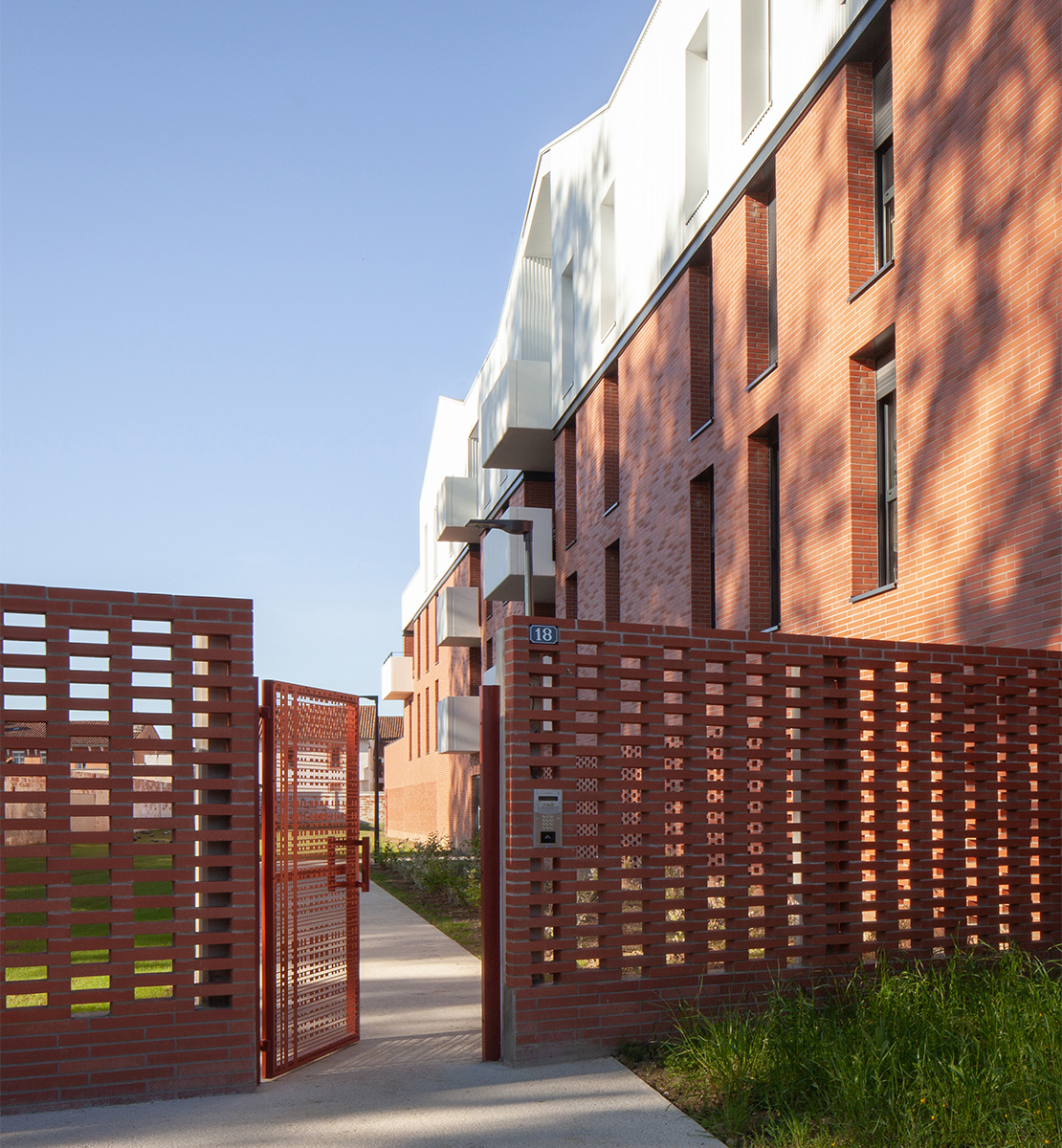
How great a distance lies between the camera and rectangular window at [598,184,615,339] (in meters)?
22.4

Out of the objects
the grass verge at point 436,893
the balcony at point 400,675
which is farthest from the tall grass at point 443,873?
the balcony at point 400,675

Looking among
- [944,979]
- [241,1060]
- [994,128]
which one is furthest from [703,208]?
[241,1060]

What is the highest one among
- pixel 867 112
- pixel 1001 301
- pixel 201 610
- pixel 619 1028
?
pixel 867 112

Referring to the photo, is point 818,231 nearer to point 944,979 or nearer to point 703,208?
point 703,208

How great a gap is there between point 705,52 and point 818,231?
6.08 m

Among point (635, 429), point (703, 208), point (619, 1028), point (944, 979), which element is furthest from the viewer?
point (635, 429)

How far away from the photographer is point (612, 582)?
22625 mm

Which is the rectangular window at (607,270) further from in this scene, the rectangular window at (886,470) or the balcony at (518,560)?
the rectangular window at (886,470)

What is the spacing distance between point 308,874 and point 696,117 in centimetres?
1442

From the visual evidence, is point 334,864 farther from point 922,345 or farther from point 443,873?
point 443,873

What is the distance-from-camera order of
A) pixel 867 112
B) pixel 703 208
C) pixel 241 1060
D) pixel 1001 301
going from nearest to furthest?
pixel 241 1060
pixel 1001 301
pixel 867 112
pixel 703 208

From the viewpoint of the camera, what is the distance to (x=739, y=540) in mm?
15766

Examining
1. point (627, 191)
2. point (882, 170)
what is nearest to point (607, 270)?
point (627, 191)

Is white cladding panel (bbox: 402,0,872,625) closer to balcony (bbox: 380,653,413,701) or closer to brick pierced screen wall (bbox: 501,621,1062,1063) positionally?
brick pierced screen wall (bbox: 501,621,1062,1063)
